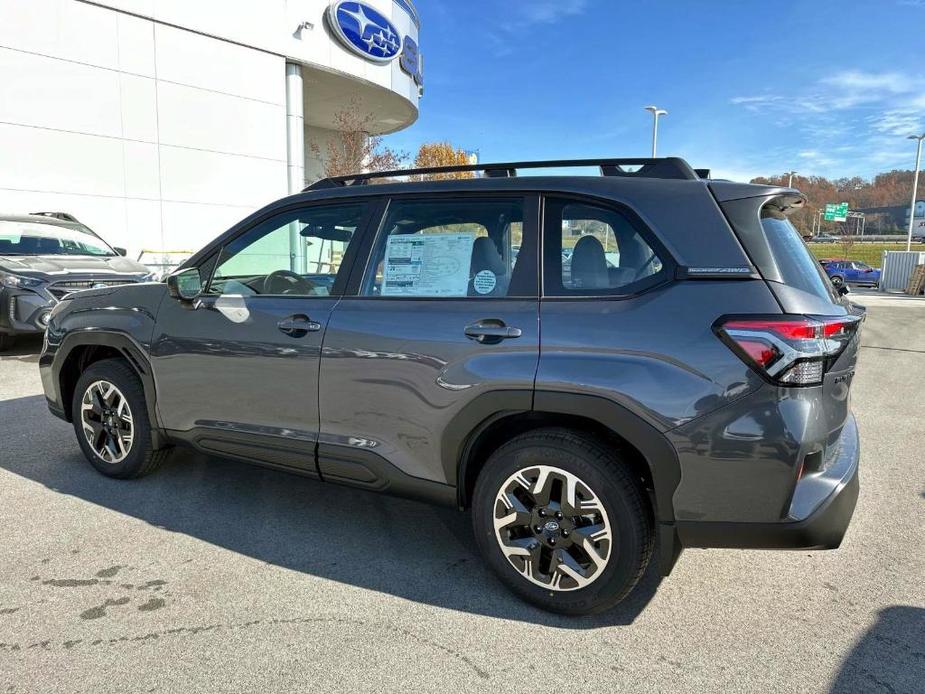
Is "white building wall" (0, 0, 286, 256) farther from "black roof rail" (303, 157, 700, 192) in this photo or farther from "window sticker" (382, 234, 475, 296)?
"window sticker" (382, 234, 475, 296)

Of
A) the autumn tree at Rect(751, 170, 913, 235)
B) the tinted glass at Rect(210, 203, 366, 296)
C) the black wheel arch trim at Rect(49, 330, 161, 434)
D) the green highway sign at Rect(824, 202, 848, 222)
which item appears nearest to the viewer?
the tinted glass at Rect(210, 203, 366, 296)

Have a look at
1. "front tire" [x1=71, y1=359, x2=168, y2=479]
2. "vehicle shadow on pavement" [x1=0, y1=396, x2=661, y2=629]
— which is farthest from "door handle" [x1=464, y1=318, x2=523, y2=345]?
"front tire" [x1=71, y1=359, x2=168, y2=479]

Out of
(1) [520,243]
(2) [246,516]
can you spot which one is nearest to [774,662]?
(1) [520,243]

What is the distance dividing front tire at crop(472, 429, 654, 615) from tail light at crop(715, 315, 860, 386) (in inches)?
25.0

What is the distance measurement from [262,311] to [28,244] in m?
7.50

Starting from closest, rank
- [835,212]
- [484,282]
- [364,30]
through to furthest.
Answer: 1. [484,282]
2. [364,30]
3. [835,212]

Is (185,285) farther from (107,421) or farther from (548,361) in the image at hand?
(548,361)

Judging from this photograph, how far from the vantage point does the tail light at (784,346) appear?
2125mm

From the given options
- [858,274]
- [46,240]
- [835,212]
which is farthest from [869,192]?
[46,240]

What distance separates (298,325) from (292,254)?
617 mm

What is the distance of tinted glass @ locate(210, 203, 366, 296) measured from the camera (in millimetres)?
3164

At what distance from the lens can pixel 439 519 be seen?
350 cm

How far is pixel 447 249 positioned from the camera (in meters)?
2.89

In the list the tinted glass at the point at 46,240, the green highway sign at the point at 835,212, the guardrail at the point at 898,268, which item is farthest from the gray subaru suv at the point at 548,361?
the green highway sign at the point at 835,212
